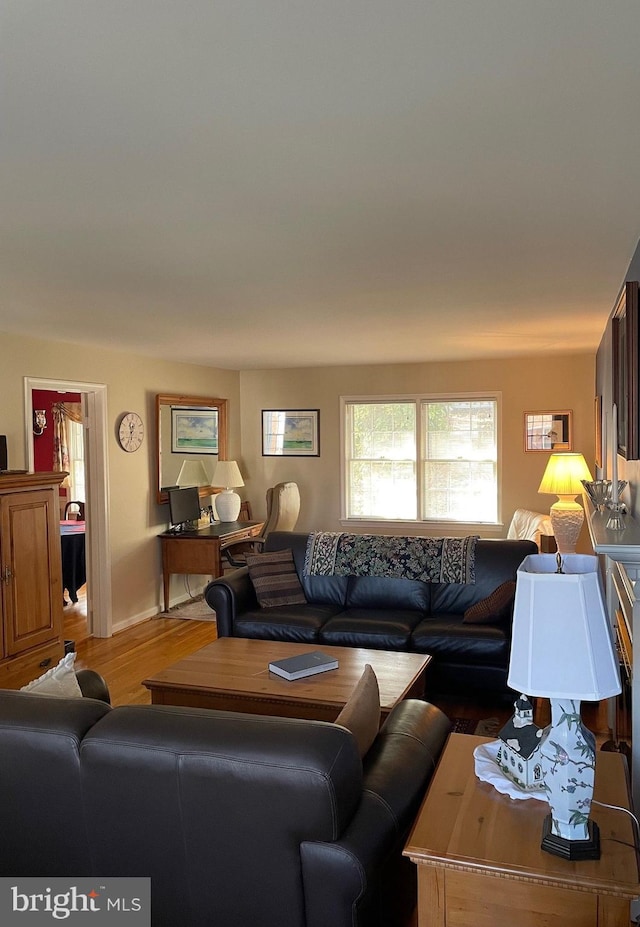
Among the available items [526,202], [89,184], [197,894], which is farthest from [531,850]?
[89,184]

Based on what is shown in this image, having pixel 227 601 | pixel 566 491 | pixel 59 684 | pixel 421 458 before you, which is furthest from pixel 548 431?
pixel 59 684

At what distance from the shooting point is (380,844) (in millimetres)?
1729

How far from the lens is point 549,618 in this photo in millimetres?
1545

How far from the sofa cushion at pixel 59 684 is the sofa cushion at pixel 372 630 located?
227cm

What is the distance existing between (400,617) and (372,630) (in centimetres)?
29

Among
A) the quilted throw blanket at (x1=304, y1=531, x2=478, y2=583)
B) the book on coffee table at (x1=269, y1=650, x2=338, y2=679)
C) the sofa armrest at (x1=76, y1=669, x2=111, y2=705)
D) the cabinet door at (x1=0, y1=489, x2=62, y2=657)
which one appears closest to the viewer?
the sofa armrest at (x1=76, y1=669, x2=111, y2=705)

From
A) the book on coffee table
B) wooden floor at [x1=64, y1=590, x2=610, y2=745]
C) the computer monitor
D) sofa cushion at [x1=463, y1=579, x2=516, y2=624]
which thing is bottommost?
wooden floor at [x1=64, y1=590, x2=610, y2=745]

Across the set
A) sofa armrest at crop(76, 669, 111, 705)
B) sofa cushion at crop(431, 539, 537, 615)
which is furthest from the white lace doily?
sofa cushion at crop(431, 539, 537, 615)

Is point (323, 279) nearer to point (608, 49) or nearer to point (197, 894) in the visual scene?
point (608, 49)

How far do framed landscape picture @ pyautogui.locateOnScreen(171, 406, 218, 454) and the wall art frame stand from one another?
10.7ft

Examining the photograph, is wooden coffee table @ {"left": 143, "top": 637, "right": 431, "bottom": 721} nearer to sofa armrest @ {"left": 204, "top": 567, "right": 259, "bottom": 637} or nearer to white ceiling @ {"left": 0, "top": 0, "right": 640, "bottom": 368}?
sofa armrest @ {"left": 204, "top": 567, "right": 259, "bottom": 637}

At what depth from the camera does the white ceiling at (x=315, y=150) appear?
1315 millimetres

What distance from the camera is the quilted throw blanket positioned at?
194 inches

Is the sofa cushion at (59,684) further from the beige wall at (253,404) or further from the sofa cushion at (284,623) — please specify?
the beige wall at (253,404)
